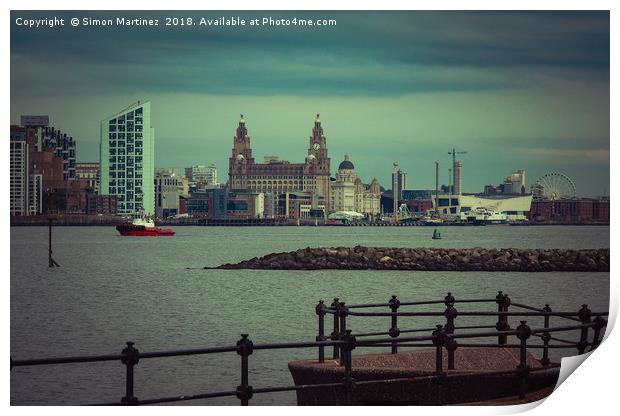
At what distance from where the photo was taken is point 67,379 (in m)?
19.0

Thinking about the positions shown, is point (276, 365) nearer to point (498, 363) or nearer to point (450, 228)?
point (498, 363)

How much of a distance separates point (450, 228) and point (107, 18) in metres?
102

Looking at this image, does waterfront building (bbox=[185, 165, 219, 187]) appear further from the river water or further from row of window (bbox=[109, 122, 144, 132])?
row of window (bbox=[109, 122, 144, 132])

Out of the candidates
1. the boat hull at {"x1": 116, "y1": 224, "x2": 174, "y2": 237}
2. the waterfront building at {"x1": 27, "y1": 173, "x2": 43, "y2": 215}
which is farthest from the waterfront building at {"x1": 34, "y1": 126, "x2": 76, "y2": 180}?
the boat hull at {"x1": 116, "y1": 224, "x2": 174, "y2": 237}

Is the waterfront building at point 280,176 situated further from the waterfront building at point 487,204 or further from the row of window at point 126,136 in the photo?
the row of window at point 126,136

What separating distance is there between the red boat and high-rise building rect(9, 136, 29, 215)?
56489mm

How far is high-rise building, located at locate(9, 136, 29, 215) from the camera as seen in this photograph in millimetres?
21806

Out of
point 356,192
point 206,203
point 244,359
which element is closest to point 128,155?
point 244,359

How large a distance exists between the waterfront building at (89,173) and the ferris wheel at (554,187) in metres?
22.5

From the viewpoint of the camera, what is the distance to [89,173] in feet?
174

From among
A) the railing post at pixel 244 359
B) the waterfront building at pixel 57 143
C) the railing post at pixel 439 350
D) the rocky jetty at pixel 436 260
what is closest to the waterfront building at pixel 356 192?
the rocky jetty at pixel 436 260

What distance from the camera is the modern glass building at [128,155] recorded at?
46.6 m

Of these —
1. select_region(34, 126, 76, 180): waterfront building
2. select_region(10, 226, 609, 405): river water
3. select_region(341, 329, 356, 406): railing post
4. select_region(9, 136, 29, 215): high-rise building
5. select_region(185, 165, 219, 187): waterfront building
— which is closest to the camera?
select_region(341, 329, 356, 406): railing post

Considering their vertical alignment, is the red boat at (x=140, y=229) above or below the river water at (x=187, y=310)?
above
